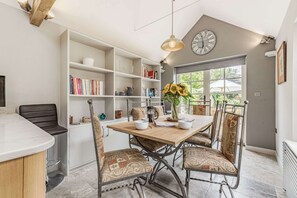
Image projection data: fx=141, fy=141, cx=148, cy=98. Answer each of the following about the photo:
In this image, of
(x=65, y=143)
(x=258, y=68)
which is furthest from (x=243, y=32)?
(x=65, y=143)

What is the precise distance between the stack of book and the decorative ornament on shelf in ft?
2.68

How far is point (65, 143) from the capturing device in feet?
6.59

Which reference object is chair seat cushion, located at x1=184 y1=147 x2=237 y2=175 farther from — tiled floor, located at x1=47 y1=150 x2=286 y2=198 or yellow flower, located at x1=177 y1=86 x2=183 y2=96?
yellow flower, located at x1=177 y1=86 x2=183 y2=96

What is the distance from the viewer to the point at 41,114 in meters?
1.90

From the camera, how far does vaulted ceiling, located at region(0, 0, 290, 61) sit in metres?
2.12

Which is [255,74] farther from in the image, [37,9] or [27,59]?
[27,59]

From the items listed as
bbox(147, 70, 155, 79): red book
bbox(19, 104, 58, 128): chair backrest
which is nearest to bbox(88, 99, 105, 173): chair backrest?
bbox(19, 104, 58, 128): chair backrest

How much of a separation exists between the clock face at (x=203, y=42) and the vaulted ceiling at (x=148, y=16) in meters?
0.36

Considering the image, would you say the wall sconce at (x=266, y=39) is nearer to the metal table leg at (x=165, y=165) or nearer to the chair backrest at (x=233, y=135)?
the chair backrest at (x=233, y=135)

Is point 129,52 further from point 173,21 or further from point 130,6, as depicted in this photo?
point 173,21

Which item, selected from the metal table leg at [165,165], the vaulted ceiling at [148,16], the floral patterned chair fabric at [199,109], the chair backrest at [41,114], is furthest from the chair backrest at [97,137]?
the floral patterned chair fabric at [199,109]

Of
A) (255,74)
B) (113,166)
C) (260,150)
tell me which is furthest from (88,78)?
(260,150)

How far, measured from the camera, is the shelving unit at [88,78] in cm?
204

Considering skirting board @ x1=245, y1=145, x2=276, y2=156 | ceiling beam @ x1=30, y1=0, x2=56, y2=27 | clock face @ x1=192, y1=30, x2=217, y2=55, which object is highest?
clock face @ x1=192, y1=30, x2=217, y2=55
